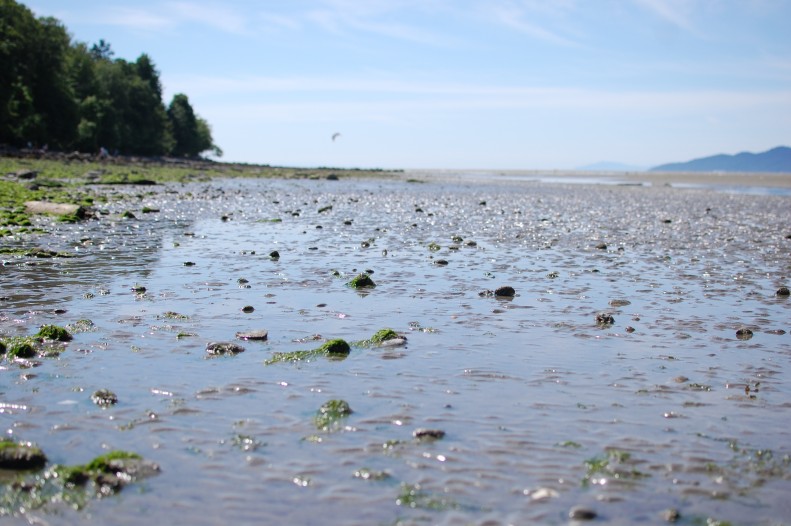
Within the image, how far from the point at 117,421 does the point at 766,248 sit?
23128 mm

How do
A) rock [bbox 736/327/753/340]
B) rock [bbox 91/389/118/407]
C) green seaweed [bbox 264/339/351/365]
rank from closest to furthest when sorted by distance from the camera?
rock [bbox 91/389/118/407] < green seaweed [bbox 264/339/351/365] < rock [bbox 736/327/753/340]

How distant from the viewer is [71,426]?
7.33 metres

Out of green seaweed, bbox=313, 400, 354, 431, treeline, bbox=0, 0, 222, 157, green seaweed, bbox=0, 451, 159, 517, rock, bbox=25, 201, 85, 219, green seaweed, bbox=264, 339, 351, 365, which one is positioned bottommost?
green seaweed, bbox=0, 451, 159, 517

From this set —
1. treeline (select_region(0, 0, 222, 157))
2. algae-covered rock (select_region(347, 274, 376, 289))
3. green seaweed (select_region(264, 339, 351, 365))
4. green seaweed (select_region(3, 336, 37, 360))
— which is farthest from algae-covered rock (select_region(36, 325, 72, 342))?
treeline (select_region(0, 0, 222, 157))

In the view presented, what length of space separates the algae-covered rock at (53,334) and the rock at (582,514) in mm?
7516

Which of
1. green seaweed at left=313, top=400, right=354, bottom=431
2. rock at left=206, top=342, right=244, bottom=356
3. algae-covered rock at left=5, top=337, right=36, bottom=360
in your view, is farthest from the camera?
rock at left=206, top=342, right=244, bottom=356

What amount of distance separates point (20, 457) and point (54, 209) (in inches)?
1009

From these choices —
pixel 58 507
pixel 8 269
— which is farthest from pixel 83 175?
pixel 58 507

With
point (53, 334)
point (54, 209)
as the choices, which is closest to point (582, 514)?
point (53, 334)

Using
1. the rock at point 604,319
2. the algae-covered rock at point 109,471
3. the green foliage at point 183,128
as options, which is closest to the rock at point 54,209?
the rock at point 604,319

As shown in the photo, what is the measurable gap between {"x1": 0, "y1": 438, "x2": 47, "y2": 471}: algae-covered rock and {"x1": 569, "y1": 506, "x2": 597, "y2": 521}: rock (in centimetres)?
436

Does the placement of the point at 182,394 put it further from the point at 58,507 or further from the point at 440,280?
the point at 440,280

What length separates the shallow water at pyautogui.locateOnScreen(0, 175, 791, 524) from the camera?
613 centimetres

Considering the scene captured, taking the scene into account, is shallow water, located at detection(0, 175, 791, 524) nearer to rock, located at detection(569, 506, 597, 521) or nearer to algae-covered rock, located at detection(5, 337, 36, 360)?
rock, located at detection(569, 506, 597, 521)
